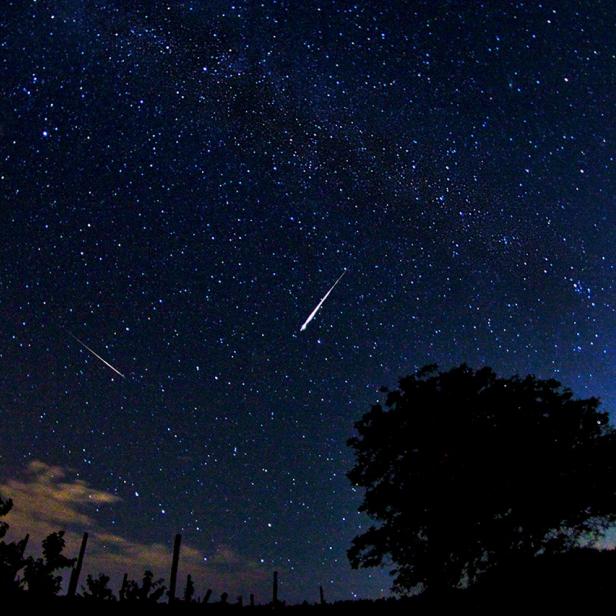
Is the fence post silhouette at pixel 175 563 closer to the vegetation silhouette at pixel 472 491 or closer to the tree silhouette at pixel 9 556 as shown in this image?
the vegetation silhouette at pixel 472 491

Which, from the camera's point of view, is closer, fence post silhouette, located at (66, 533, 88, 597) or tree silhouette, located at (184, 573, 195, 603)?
fence post silhouette, located at (66, 533, 88, 597)

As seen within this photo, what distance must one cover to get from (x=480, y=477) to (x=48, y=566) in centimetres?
2017

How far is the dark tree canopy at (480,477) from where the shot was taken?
21.2 m

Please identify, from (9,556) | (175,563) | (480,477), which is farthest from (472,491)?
(9,556)

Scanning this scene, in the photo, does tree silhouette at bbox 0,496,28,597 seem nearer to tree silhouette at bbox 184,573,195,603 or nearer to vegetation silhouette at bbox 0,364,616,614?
vegetation silhouette at bbox 0,364,616,614

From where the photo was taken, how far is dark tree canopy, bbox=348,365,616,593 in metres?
21.2

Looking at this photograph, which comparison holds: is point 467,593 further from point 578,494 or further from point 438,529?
point 578,494

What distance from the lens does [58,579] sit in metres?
23.5

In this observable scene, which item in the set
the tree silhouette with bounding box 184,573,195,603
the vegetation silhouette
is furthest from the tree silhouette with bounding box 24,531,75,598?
the tree silhouette with bounding box 184,573,195,603

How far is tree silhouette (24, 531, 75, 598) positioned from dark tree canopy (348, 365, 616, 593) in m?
13.6

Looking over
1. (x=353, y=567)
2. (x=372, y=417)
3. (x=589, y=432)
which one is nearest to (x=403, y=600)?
(x=353, y=567)

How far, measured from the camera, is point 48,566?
23.4 meters

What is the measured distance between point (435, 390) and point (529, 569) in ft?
26.8

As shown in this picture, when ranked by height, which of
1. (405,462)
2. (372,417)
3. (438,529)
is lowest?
(438,529)
